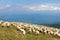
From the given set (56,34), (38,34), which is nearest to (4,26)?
(38,34)

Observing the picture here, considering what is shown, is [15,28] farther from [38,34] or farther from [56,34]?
[56,34]

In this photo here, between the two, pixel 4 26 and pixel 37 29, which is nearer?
pixel 4 26

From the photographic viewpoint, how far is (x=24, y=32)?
4181 centimetres

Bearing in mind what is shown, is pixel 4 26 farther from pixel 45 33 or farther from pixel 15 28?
pixel 45 33

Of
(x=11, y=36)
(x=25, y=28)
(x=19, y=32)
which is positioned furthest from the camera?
(x=25, y=28)

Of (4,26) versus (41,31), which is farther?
(41,31)

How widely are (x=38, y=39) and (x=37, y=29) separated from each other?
692 centimetres

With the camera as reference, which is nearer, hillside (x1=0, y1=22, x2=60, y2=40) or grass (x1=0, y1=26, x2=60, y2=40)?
grass (x1=0, y1=26, x2=60, y2=40)

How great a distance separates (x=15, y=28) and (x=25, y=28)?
226 centimetres

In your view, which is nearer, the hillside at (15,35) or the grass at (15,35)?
the grass at (15,35)

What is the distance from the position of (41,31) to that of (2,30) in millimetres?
8499

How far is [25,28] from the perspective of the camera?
148 feet

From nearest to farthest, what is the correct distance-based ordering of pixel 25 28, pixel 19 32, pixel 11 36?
pixel 11 36 → pixel 19 32 → pixel 25 28

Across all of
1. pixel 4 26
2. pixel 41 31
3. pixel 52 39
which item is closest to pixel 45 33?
pixel 41 31
